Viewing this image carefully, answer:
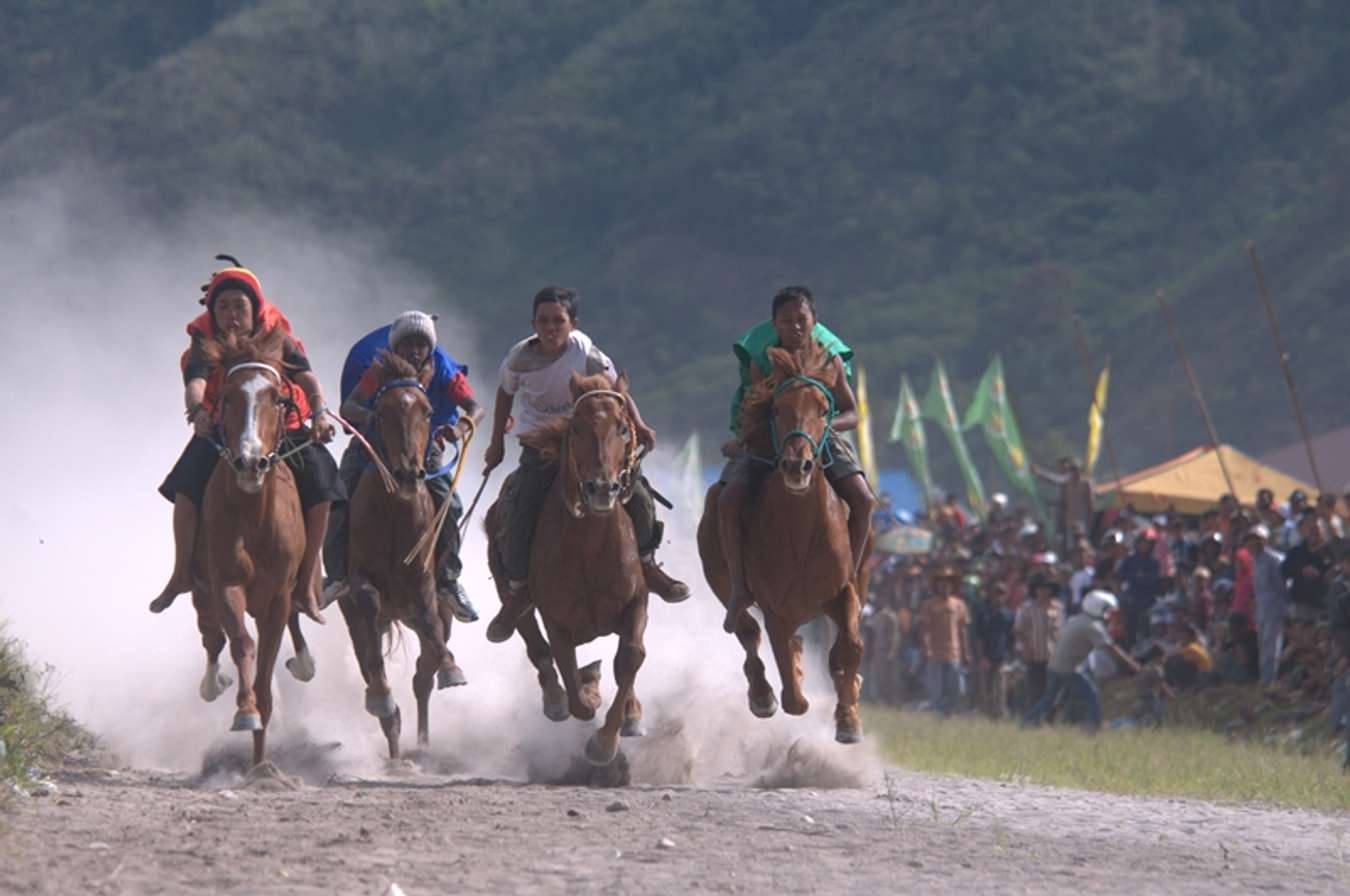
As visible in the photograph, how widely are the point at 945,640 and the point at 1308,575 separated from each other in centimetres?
652

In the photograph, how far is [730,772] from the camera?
48.9 ft

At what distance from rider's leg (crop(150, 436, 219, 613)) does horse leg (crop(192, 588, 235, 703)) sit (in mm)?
306

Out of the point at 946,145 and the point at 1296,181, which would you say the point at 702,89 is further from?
the point at 1296,181

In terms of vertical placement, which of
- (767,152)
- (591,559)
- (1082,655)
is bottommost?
(591,559)

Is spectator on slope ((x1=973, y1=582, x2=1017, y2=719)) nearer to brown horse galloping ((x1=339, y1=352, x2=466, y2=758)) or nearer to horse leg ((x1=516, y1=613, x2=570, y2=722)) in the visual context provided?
brown horse galloping ((x1=339, y1=352, x2=466, y2=758))

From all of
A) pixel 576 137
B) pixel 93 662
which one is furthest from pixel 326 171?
pixel 93 662

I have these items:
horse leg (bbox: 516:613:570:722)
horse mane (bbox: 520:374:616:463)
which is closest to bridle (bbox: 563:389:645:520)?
horse mane (bbox: 520:374:616:463)

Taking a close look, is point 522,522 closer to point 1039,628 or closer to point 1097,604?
point 1097,604

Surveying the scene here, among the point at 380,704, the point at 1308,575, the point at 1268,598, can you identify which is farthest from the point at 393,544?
the point at 1268,598

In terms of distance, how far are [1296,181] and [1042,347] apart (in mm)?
14541

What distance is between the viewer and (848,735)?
13.2m

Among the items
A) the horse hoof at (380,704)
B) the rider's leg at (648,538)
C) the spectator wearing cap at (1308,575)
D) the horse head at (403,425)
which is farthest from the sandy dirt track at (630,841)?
the spectator wearing cap at (1308,575)

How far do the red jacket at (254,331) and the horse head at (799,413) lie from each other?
2763mm

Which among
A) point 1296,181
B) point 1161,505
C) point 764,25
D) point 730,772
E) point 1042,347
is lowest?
point 730,772
